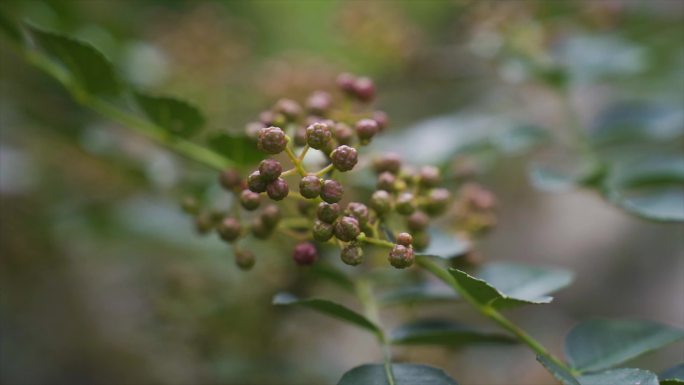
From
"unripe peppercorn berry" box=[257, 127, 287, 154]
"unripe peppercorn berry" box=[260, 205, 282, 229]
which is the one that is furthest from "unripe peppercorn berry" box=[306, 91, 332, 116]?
"unripe peppercorn berry" box=[257, 127, 287, 154]

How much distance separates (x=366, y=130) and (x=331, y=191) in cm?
23

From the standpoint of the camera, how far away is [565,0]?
3.13 metres

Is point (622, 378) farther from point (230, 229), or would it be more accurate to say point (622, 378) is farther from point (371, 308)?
point (230, 229)

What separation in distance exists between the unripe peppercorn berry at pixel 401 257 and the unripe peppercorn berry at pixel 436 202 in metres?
0.30

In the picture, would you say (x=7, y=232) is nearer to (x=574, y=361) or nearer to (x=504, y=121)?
(x=504, y=121)

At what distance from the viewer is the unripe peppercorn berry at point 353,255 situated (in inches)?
48.0

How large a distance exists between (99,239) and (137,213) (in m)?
0.27

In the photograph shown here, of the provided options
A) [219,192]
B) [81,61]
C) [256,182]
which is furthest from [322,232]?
[219,192]

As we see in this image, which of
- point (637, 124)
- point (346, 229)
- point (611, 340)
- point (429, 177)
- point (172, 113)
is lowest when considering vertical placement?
point (611, 340)

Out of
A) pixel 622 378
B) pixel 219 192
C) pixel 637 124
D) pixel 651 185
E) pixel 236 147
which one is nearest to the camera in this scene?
pixel 622 378

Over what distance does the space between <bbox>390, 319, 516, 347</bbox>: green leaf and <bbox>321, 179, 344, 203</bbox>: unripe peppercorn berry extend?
365mm

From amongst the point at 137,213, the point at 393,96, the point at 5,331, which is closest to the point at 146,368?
the point at 5,331

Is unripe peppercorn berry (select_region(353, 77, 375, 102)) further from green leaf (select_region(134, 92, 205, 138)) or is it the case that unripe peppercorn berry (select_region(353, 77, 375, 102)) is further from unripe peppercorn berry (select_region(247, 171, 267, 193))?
unripe peppercorn berry (select_region(247, 171, 267, 193))

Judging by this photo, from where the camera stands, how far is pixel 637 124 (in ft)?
6.92
